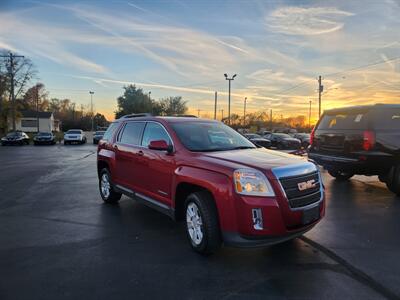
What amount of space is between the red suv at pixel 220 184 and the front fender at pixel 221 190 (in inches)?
0.4

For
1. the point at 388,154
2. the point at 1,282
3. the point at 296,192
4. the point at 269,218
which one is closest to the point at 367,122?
the point at 388,154

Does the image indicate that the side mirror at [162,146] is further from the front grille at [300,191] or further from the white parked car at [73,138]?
the white parked car at [73,138]

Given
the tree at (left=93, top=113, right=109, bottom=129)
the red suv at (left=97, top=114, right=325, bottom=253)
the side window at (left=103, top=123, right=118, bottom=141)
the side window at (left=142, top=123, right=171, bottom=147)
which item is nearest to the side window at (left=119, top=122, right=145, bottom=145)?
the red suv at (left=97, top=114, right=325, bottom=253)

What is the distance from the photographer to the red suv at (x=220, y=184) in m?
3.90

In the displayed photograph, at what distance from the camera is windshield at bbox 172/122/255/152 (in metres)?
5.08

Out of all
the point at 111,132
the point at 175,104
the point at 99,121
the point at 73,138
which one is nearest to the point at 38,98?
the point at 99,121

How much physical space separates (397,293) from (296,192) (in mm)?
1400

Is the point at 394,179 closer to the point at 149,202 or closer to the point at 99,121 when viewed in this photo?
the point at 149,202

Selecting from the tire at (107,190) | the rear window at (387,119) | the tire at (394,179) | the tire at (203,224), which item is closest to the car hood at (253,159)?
the tire at (203,224)

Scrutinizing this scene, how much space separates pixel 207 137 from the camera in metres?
5.44

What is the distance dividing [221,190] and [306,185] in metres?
1.09

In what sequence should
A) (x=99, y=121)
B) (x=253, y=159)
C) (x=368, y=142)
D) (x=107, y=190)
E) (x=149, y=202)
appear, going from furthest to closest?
(x=99, y=121), (x=368, y=142), (x=107, y=190), (x=149, y=202), (x=253, y=159)

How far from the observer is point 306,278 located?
3.75 metres

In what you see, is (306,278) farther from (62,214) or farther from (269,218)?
(62,214)
